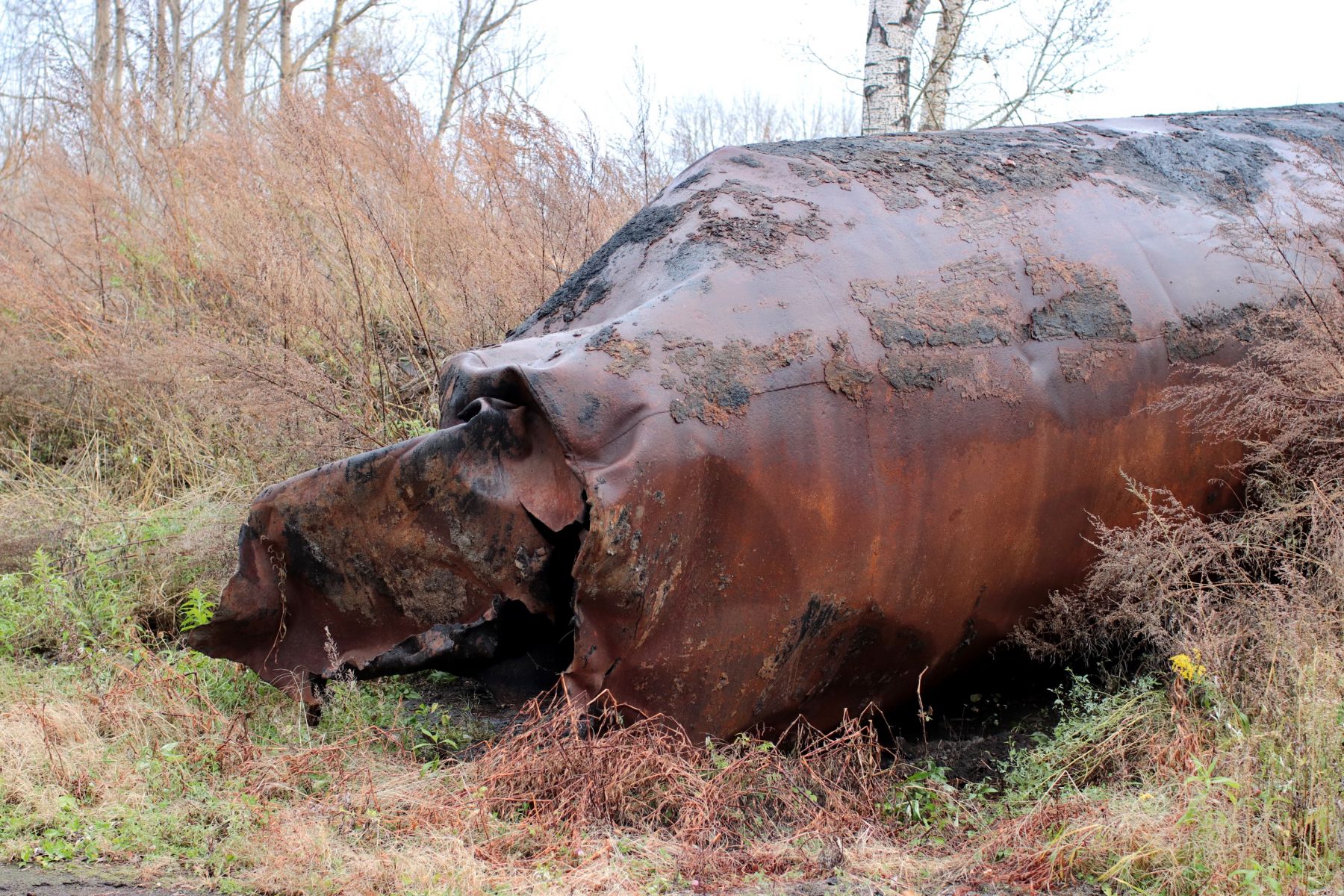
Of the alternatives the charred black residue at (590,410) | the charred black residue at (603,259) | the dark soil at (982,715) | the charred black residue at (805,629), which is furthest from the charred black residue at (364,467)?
the dark soil at (982,715)

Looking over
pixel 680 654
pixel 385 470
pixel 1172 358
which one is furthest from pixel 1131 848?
pixel 385 470

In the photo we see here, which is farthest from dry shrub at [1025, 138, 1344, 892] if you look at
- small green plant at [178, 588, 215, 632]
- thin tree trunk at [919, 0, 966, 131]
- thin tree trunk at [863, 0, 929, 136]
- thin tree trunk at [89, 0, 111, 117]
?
thin tree trunk at [89, 0, 111, 117]

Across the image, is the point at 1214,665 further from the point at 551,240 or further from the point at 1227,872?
the point at 551,240

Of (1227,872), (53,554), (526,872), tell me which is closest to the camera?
(1227,872)

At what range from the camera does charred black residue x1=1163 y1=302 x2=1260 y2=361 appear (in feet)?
9.79

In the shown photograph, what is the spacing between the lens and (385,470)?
254 centimetres

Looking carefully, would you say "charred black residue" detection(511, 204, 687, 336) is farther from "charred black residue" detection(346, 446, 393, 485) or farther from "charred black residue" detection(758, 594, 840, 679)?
"charred black residue" detection(758, 594, 840, 679)

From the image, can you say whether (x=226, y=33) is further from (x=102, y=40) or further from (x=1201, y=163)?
(x=1201, y=163)

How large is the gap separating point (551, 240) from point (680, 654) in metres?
3.13

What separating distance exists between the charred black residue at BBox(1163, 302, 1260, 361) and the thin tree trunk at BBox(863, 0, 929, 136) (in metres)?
4.31

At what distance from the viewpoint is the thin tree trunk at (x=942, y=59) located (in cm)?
845

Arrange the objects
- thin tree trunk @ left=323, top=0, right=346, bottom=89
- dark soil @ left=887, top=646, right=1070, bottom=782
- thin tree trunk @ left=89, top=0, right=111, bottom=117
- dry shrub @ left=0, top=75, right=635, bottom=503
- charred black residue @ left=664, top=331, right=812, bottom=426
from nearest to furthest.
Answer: charred black residue @ left=664, top=331, right=812, bottom=426 < dark soil @ left=887, top=646, right=1070, bottom=782 < dry shrub @ left=0, top=75, right=635, bottom=503 < thin tree trunk @ left=89, top=0, right=111, bottom=117 < thin tree trunk @ left=323, top=0, right=346, bottom=89

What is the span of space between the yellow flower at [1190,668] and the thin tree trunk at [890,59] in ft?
16.7

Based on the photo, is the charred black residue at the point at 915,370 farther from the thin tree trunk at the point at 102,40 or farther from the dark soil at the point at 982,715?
the thin tree trunk at the point at 102,40
